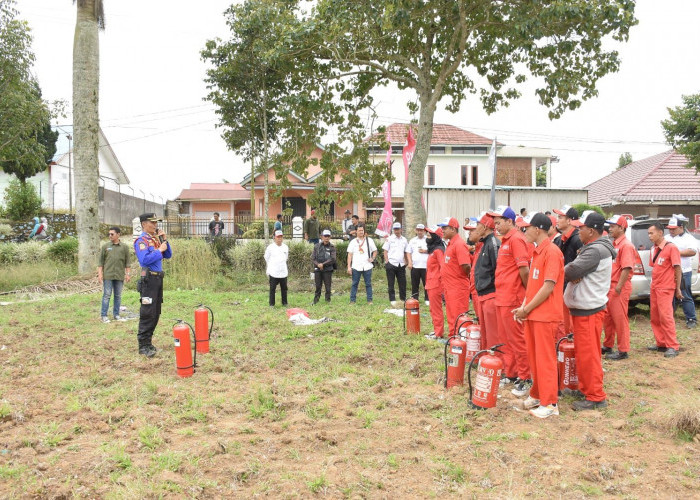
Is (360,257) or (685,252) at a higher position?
(685,252)

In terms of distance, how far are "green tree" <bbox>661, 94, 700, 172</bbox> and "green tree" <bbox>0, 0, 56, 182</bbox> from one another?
2281 centimetres

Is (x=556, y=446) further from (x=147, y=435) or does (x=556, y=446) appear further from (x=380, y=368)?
(x=147, y=435)

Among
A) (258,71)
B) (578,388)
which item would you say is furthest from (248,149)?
(578,388)

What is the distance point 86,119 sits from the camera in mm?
14734

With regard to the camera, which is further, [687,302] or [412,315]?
[687,302]

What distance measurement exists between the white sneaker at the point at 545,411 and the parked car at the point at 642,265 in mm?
5176

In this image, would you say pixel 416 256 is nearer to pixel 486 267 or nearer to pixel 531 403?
pixel 486 267

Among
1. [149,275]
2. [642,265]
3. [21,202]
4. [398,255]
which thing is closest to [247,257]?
[398,255]

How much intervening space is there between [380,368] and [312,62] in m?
9.77

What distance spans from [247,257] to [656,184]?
21890 millimetres

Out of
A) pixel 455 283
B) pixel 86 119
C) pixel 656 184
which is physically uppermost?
pixel 86 119

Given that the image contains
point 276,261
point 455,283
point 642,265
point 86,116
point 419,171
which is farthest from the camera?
point 86,116

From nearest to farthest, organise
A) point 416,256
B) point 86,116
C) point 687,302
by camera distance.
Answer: point 687,302
point 416,256
point 86,116

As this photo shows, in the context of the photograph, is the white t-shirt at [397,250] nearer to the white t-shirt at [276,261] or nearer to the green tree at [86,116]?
the white t-shirt at [276,261]
